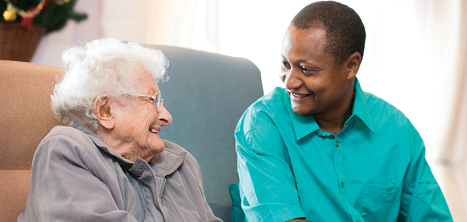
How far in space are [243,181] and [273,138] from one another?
18 centimetres

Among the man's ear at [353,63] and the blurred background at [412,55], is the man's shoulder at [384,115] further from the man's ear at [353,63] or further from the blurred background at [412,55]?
the blurred background at [412,55]

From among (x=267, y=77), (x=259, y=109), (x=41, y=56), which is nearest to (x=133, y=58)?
(x=259, y=109)

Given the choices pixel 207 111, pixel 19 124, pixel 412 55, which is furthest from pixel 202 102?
pixel 412 55

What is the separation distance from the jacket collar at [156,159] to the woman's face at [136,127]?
0.18 ft

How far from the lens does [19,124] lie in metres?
1.08

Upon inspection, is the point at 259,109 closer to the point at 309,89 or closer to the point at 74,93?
the point at 309,89

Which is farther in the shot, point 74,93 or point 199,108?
point 199,108

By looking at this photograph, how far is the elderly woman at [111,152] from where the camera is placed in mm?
855

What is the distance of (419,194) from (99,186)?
3.54ft

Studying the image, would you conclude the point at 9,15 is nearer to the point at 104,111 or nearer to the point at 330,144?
the point at 104,111

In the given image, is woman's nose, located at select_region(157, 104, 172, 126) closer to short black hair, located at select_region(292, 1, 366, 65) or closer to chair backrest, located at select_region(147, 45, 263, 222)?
chair backrest, located at select_region(147, 45, 263, 222)

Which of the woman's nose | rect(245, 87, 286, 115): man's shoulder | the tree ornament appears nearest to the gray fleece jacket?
the woman's nose

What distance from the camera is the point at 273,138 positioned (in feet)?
4.07

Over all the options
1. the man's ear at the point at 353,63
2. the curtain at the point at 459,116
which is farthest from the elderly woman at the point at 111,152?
the curtain at the point at 459,116
